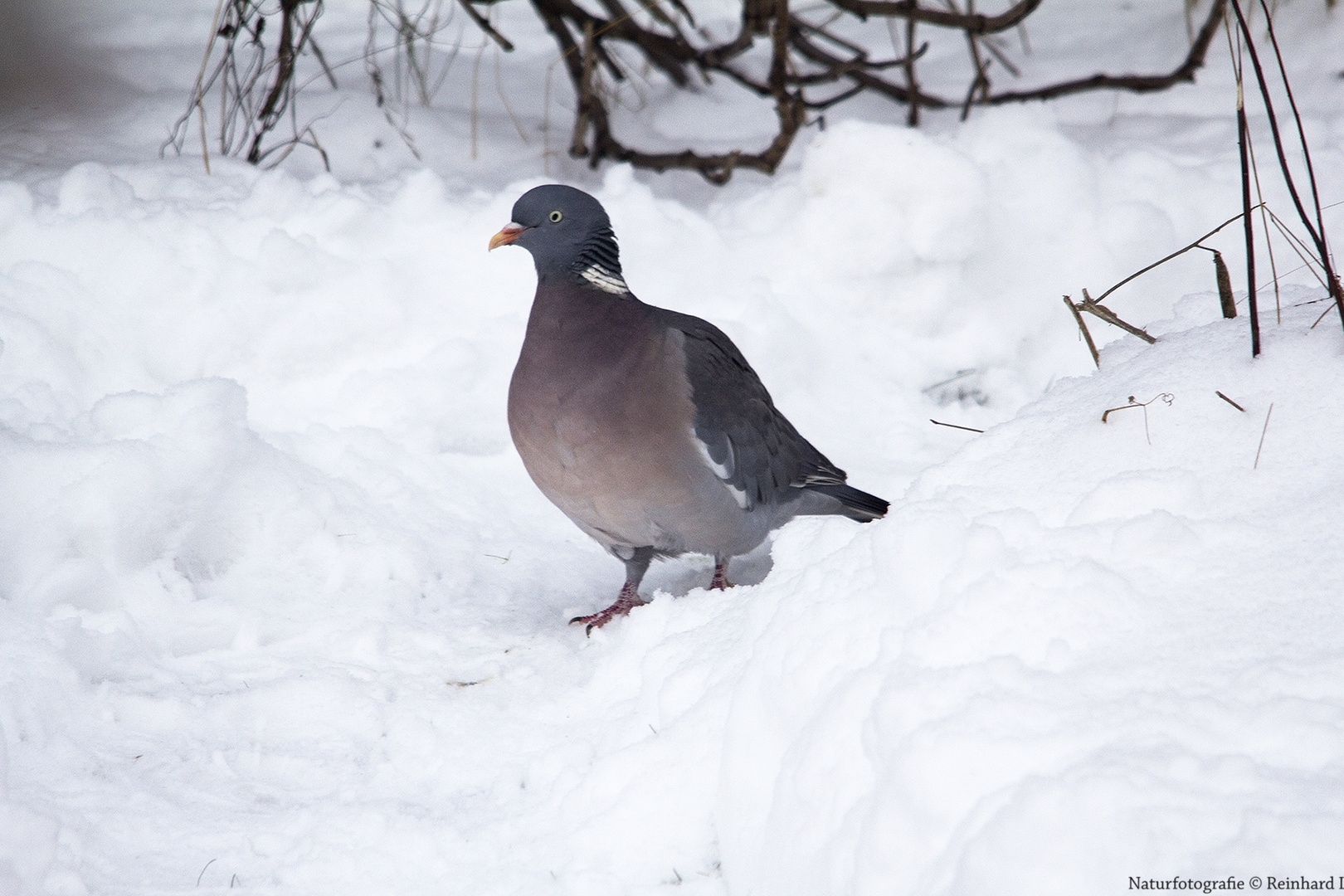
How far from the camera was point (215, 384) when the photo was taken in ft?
9.76

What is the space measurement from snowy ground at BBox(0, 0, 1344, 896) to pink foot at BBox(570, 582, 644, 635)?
1.4 inches

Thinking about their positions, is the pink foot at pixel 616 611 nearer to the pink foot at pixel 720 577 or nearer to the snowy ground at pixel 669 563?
the snowy ground at pixel 669 563

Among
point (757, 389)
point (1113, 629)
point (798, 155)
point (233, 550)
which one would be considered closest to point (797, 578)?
point (1113, 629)

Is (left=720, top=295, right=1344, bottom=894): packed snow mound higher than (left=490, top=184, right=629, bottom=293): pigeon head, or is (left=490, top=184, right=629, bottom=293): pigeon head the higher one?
(left=720, top=295, right=1344, bottom=894): packed snow mound

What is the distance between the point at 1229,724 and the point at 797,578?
79 cm

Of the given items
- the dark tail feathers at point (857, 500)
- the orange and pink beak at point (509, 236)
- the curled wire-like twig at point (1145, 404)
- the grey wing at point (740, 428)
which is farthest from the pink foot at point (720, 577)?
the curled wire-like twig at point (1145, 404)

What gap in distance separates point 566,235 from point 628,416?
21.6 inches

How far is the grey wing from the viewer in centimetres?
283

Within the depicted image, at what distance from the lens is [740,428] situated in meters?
2.90

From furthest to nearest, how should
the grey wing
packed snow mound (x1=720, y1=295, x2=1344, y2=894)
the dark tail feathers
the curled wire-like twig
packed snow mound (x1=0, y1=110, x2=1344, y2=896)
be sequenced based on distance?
the dark tail feathers < the grey wing < the curled wire-like twig < packed snow mound (x1=0, y1=110, x2=1344, y2=896) < packed snow mound (x1=720, y1=295, x2=1344, y2=894)

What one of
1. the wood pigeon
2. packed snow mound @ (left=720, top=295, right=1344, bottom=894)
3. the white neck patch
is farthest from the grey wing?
packed snow mound @ (left=720, top=295, right=1344, bottom=894)

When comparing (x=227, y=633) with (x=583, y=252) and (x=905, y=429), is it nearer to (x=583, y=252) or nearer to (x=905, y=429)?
(x=583, y=252)

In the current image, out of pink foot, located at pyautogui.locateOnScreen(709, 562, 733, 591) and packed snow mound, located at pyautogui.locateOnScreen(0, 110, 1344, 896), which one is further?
pink foot, located at pyautogui.locateOnScreen(709, 562, 733, 591)

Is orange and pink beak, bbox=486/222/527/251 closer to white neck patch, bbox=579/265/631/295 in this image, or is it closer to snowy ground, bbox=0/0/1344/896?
white neck patch, bbox=579/265/631/295
